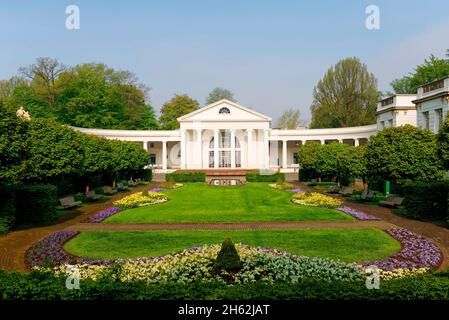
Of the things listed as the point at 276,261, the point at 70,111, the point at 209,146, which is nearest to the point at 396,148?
the point at 276,261

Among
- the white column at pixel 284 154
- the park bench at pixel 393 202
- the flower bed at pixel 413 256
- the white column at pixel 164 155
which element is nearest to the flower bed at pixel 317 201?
the park bench at pixel 393 202

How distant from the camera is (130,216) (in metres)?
21.3

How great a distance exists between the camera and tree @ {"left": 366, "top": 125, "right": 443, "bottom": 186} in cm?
2194

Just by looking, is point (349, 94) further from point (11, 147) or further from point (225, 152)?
point (11, 147)

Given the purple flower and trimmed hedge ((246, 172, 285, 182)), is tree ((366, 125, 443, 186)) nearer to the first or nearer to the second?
the purple flower

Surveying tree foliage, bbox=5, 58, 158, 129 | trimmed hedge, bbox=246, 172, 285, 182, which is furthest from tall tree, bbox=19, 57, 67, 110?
trimmed hedge, bbox=246, 172, 285, 182

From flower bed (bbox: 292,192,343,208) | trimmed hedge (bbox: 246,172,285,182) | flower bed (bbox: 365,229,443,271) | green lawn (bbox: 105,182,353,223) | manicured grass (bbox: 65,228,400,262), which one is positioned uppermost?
trimmed hedge (bbox: 246,172,285,182)

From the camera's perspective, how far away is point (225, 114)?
6431 centimetres

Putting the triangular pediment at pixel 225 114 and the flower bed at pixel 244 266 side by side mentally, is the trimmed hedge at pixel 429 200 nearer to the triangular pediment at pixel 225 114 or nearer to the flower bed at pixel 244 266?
the flower bed at pixel 244 266

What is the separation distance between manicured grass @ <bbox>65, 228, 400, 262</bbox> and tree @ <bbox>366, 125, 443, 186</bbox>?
22.1 feet

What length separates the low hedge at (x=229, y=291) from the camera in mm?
6668
